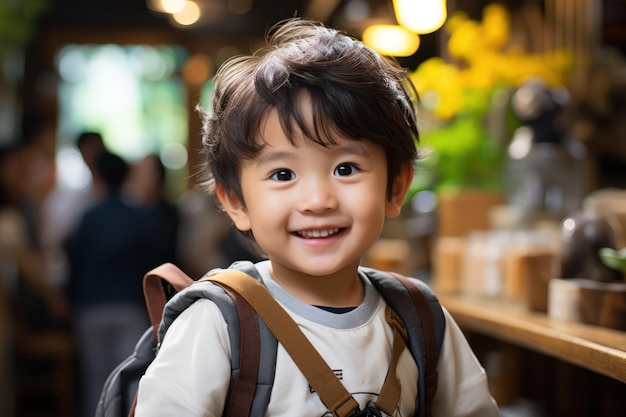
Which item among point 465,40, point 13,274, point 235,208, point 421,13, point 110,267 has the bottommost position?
point 13,274

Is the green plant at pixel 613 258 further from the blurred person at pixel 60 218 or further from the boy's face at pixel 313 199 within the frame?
the blurred person at pixel 60 218

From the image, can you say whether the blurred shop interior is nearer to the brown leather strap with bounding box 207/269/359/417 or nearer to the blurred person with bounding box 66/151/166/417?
the brown leather strap with bounding box 207/269/359/417

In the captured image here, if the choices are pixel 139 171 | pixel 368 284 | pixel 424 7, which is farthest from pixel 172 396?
pixel 139 171

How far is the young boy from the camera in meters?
1.36

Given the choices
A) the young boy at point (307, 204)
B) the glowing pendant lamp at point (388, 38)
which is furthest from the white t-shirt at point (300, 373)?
the glowing pendant lamp at point (388, 38)

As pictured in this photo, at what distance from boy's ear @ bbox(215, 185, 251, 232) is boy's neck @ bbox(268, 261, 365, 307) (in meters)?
0.08

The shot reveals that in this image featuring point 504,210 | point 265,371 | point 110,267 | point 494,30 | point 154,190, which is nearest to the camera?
point 265,371

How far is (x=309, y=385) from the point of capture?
1374mm

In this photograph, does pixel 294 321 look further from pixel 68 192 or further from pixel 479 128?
pixel 68 192

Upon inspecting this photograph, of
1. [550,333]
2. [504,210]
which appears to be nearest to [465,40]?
[504,210]

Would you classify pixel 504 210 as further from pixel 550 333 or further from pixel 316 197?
pixel 316 197

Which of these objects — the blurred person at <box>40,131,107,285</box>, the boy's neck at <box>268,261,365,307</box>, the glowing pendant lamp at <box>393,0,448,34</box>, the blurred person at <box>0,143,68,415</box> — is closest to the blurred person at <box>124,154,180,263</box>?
the blurred person at <box>40,131,107,285</box>

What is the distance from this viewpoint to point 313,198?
139 centimetres

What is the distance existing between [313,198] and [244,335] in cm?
23
